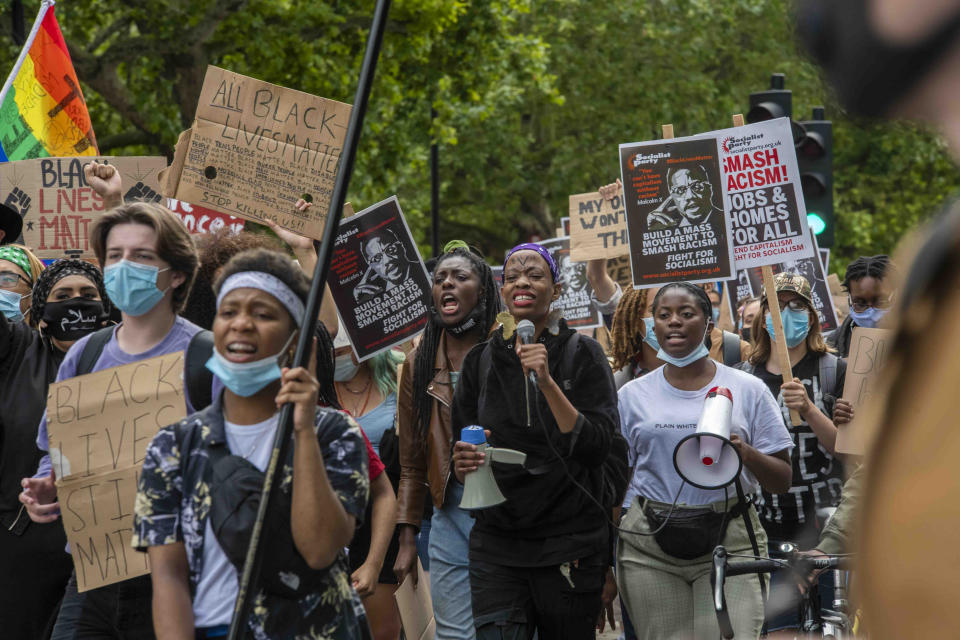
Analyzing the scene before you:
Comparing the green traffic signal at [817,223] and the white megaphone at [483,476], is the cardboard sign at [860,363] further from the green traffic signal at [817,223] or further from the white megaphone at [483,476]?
the green traffic signal at [817,223]

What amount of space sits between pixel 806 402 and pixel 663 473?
1066mm

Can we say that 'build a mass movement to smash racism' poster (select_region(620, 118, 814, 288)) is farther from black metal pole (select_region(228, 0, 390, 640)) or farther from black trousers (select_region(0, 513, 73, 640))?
Answer: black metal pole (select_region(228, 0, 390, 640))

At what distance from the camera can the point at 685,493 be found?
5609 millimetres

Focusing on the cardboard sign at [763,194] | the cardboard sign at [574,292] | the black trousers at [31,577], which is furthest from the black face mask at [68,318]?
the cardboard sign at [574,292]

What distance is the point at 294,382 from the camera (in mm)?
3064

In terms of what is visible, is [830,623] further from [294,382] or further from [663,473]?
[294,382]

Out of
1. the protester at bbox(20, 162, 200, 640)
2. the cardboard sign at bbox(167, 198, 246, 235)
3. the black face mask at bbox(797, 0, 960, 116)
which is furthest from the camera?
the cardboard sign at bbox(167, 198, 246, 235)

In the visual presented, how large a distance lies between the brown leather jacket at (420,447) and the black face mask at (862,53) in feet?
17.1

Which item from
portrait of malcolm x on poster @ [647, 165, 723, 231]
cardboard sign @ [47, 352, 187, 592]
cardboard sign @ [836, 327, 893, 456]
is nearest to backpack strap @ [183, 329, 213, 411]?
cardboard sign @ [47, 352, 187, 592]

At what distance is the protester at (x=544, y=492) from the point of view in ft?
17.1

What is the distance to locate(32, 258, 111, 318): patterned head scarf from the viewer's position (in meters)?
5.25

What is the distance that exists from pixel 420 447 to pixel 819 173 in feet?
29.6

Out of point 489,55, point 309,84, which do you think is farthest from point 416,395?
point 489,55

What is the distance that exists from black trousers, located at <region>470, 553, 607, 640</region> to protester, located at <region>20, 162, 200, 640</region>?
1.63 meters
